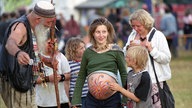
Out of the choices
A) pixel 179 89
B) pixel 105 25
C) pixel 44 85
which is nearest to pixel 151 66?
pixel 105 25

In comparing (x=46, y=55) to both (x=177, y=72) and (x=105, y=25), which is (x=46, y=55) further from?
(x=177, y=72)

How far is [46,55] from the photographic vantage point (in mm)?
9281

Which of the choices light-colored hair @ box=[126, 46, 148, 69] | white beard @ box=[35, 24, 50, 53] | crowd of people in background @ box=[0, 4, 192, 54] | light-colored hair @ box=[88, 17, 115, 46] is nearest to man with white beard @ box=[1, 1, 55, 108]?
white beard @ box=[35, 24, 50, 53]

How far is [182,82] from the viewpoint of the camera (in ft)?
61.6

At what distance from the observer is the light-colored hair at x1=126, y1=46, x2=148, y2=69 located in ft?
27.5

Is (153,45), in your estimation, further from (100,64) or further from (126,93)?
(126,93)

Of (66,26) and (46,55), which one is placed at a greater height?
(46,55)

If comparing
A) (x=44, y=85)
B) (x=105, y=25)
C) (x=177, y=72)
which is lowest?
(x=177, y=72)

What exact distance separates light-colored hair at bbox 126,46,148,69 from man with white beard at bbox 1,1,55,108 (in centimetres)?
97

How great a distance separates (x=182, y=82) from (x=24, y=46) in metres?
10.9

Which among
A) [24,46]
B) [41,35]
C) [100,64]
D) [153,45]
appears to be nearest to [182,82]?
[153,45]

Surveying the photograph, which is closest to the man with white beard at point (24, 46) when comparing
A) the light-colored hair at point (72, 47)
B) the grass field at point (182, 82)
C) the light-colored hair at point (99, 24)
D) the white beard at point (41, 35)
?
the white beard at point (41, 35)

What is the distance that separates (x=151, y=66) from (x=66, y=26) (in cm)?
2327

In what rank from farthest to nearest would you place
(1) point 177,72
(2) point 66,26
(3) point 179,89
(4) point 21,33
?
(2) point 66,26 < (1) point 177,72 < (3) point 179,89 < (4) point 21,33
